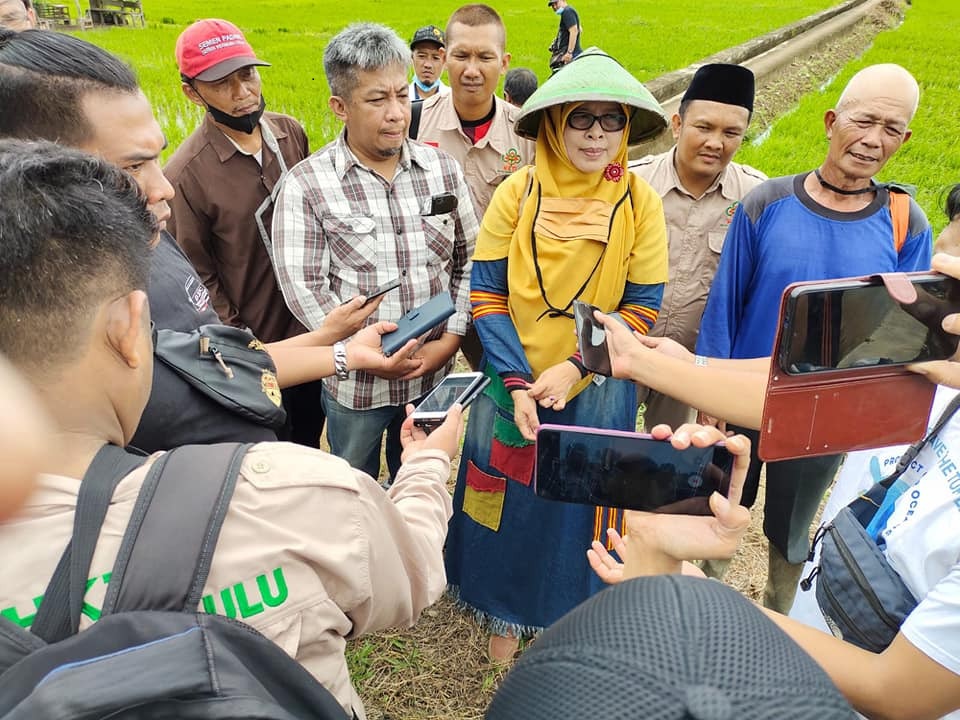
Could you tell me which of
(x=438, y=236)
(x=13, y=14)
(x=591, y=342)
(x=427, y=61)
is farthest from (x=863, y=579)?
(x=427, y=61)

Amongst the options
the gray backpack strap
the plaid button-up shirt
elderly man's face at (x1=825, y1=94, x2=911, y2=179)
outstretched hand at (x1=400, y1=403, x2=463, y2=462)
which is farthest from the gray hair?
the gray backpack strap

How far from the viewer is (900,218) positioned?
1.96 metres

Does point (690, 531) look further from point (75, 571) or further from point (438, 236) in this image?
point (438, 236)

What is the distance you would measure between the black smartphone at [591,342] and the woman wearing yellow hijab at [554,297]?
0.18 m

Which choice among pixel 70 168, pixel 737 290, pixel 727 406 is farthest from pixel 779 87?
Result: pixel 70 168

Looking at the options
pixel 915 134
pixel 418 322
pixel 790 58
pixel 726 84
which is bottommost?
pixel 418 322

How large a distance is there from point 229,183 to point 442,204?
0.78 m

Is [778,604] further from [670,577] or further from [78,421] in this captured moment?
[78,421]

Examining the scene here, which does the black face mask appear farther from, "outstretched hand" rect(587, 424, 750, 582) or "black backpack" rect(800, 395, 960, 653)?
"black backpack" rect(800, 395, 960, 653)

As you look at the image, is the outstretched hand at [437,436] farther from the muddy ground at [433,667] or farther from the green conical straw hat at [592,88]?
the muddy ground at [433,667]

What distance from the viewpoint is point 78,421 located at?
2.54 ft

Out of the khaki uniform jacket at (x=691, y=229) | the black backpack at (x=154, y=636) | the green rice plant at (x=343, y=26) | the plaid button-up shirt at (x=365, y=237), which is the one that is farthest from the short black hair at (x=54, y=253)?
the green rice plant at (x=343, y=26)

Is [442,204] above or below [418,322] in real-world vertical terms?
above

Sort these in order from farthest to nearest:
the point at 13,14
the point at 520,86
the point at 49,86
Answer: the point at 520,86 < the point at 13,14 < the point at 49,86
